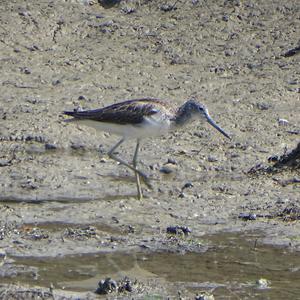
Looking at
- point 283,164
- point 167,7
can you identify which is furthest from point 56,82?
point 283,164

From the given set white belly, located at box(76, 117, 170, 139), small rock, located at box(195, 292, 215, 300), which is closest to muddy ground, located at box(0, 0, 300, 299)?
white belly, located at box(76, 117, 170, 139)

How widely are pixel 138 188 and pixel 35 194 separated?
3.06 feet

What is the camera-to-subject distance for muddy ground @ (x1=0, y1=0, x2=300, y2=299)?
29.3 ft

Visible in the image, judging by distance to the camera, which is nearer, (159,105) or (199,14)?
(159,105)

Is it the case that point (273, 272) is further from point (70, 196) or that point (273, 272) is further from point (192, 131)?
point (192, 131)

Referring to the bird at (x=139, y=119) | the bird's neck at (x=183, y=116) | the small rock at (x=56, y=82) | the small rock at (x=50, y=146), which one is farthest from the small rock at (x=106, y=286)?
the small rock at (x=56, y=82)

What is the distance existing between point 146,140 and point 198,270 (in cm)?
336

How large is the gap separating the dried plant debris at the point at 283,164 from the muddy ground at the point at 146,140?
0.24 ft

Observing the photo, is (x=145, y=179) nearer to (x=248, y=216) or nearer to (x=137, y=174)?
(x=137, y=174)

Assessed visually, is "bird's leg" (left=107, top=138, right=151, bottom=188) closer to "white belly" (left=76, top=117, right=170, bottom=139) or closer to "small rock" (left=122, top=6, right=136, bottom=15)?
"white belly" (left=76, top=117, right=170, bottom=139)

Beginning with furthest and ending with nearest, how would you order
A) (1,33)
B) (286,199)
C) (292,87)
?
(1,33) < (292,87) < (286,199)

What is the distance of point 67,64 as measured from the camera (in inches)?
508

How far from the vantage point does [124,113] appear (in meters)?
9.90

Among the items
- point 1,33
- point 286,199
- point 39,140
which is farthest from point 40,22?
point 286,199
